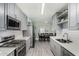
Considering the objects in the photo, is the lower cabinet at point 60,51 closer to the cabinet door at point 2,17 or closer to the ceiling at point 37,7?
the cabinet door at point 2,17

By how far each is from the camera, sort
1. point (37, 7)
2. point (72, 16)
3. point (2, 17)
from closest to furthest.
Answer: point (2, 17) → point (72, 16) → point (37, 7)

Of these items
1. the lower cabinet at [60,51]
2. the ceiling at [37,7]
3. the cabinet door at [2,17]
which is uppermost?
the ceiling at [37,7]

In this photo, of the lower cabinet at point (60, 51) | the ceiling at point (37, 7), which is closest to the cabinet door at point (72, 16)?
the lower cabinet at point (60, 51)

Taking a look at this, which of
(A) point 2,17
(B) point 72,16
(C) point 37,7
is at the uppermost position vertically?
(C) point 37,7

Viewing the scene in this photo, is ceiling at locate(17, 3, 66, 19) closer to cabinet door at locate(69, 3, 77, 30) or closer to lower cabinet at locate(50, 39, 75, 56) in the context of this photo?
cabinet door at locate(69, 3, 77, 30)

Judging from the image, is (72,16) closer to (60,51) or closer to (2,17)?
(60,51)

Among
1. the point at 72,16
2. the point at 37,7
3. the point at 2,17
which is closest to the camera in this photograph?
the point at 2,17

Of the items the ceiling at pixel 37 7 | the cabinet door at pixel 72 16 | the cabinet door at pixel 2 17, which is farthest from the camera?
the ceiling at pixel 37 7

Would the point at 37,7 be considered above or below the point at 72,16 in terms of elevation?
above

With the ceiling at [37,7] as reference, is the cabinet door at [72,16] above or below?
below

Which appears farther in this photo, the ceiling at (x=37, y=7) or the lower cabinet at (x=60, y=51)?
the ceiling at (x=37, y=7)

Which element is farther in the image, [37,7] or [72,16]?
[37,7]

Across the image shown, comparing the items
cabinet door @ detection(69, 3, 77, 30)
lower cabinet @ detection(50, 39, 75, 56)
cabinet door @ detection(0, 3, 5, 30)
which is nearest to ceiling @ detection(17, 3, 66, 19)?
cabinet door @ detection(69, 3, 77, 30)

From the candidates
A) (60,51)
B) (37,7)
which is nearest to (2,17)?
(60,51)
